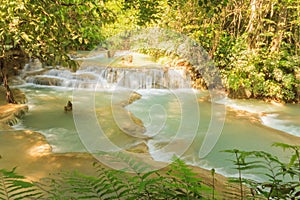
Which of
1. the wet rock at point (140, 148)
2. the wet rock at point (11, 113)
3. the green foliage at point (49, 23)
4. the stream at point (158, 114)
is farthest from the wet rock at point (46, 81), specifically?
the green foliage at point (49, 23)

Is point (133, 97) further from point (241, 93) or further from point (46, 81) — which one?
point (46, 81)

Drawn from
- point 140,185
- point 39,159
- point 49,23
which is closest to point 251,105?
point 39,159

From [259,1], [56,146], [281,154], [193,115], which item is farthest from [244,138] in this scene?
[259,1]

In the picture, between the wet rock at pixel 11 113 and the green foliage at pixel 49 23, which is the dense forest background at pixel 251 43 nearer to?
the wet rock at pixel 11 113

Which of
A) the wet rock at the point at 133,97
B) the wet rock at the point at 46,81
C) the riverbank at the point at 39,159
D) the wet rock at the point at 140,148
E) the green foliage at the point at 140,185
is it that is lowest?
the wet rock at the point at 140,148

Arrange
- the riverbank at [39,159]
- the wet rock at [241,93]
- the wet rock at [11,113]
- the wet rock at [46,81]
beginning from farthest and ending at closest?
the wet rock at [46,81], the wet rock at [241,93], the wet rock at [11,113], the riverbank at [39,159]

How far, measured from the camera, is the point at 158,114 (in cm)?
897

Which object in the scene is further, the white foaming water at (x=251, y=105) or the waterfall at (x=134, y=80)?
the waterfall at (x=134, y=80)

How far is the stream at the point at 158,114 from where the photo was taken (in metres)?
6.13

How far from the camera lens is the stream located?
6.13 m

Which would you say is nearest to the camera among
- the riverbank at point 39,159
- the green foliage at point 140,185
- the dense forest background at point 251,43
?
the green foliage at point 140,185

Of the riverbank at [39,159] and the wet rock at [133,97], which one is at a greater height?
the wet rock at [133,97]

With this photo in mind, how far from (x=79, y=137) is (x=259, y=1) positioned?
8.10m

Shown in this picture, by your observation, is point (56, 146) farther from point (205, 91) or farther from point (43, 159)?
point (205, 91)
